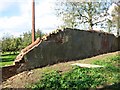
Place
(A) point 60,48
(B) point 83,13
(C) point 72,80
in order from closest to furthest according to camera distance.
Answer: (C) point 72,80
(A) point 60,48
(B) point 83,13

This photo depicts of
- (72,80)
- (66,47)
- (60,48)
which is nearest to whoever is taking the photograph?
(72,80)

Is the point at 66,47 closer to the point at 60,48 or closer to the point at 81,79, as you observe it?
the point at 60,48

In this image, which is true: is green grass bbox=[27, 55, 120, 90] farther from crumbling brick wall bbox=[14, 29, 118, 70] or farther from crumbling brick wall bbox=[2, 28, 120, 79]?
crumbling brick wall bbox=[14, 29, 118, 70]

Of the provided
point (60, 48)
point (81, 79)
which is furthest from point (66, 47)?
point (81, 79)

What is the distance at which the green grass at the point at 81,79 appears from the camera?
5.39 metres

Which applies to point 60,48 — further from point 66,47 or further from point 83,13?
point 83,13

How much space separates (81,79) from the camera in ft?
19.0

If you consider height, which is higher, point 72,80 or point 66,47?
point 66,47

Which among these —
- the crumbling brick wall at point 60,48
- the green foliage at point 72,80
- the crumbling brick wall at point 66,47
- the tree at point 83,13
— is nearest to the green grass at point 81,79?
the green foliage at point 72,80

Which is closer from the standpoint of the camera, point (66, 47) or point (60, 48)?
point (60, 48)

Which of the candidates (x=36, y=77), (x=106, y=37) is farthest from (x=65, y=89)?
(x=106, y=37)

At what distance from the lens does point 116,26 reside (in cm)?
1875

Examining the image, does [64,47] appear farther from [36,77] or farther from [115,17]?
[115,17]

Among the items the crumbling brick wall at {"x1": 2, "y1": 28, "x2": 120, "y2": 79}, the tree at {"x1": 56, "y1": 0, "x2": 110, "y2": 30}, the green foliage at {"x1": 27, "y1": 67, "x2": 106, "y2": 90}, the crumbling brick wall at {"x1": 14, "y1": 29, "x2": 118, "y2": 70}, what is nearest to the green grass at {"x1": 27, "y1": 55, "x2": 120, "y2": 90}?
the green foliage at {"x1": 27, "y1": 67, "x2": 106, "y2": 90}
